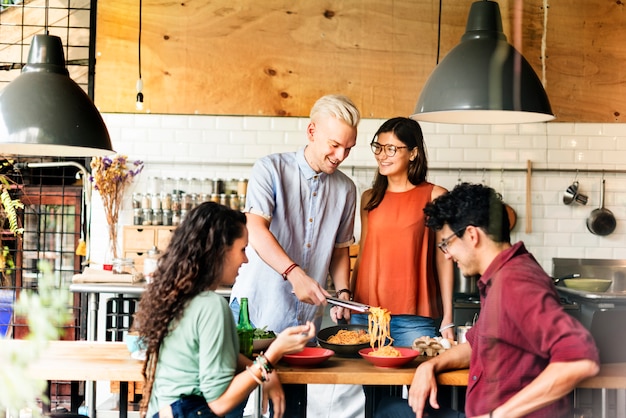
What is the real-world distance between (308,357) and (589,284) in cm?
131

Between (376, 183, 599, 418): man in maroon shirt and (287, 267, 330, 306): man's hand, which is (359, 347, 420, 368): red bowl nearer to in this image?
(287, 267, 330, 306): man's hand

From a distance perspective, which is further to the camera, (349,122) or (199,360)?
(349,122)

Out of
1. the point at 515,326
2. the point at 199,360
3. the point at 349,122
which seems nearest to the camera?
the point at 515,326

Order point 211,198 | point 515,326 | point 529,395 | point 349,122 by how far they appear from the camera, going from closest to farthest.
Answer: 1. point 515,326
2. point 529,395
3. point 349,122
4. point 211,198

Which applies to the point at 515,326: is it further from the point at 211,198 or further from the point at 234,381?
the point at 211,198

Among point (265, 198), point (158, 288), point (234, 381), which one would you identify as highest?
point (265, 198)

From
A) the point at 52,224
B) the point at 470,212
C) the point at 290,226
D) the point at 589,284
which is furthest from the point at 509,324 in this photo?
the point at 52,224

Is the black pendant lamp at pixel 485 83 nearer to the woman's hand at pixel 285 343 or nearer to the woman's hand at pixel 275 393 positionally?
the woman's hand at pixel 285 343

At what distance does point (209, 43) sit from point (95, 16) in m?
0.85

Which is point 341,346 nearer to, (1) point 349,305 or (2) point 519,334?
(1) point 349,305

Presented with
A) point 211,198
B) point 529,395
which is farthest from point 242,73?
point 529,395

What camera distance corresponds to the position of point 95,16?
551 cm

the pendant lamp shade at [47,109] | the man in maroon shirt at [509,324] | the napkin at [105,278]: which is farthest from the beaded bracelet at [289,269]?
the napkin at [105,278]

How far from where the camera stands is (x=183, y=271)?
6.93 ft
